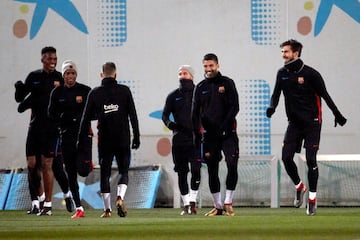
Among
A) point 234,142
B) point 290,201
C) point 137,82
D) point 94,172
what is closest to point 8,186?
point 94,172

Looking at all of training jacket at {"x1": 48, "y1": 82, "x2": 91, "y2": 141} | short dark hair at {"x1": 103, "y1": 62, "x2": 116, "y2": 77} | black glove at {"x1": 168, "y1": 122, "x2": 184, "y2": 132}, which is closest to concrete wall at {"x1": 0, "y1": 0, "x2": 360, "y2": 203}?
black glove at {"x1": 168, "y1": 122, "x2": 184, "y2": 132}

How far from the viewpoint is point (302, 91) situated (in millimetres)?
15031

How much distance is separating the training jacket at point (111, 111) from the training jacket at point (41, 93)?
211 cm

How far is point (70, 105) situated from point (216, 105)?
208cm

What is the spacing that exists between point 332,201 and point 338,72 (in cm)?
217

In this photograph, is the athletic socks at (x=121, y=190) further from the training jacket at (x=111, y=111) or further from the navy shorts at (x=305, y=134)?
the navy shorts at (x=305, y=134)

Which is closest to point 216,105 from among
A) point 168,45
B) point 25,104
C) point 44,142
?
point 44,142

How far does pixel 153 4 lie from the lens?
20.2 metres

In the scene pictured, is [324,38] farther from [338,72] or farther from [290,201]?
[290,201]

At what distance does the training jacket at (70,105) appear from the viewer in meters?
15.7

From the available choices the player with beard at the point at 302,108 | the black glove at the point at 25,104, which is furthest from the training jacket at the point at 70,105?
the player with beard at the point at 302,108

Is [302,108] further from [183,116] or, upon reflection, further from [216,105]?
[183,116]

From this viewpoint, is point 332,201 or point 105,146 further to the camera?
point 332,201

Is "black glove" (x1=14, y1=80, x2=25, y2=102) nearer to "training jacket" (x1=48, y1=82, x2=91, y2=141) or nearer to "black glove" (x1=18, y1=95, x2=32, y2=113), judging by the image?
"black glove" (x1=18, y1=95, x2=32, y2=113)
